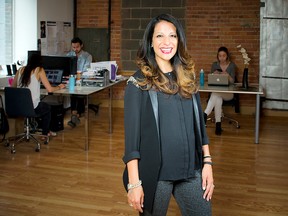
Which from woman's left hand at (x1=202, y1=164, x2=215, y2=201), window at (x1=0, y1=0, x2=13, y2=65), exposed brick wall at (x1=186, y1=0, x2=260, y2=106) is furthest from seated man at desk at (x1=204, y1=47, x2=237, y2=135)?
woman's left hand at (x1=202, y1=164, x2=215, y2=201)

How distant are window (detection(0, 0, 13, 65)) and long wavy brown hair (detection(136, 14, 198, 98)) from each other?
526cm

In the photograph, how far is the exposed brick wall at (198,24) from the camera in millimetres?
7582

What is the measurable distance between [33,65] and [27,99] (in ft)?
1.62

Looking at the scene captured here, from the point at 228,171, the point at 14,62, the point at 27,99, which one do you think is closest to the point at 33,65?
the point at 27,99

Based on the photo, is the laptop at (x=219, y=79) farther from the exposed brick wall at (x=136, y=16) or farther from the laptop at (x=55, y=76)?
the laptop at (x=55, y=76)

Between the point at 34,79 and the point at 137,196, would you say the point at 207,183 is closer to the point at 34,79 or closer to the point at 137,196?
the point at 137,196

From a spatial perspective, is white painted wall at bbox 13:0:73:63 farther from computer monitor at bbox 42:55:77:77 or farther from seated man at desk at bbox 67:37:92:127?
computer monitor at bbox 42:55:77:77

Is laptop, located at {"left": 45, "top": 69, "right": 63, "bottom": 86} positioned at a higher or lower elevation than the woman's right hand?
higher

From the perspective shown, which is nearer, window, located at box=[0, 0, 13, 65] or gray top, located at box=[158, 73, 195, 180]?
gray top, located at box=[158, 73, 195, 180]

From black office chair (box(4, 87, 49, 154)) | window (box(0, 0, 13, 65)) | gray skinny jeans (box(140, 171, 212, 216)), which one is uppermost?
window (box(0, 0, 13, 65))

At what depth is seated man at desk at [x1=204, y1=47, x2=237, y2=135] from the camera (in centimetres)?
628

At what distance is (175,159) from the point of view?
1.74 m

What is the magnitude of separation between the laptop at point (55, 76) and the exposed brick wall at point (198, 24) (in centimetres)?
239

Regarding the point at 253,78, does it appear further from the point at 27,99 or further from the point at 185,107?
the point at 185,107
